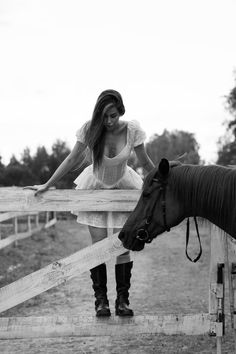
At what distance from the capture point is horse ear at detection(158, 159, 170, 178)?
320 cm

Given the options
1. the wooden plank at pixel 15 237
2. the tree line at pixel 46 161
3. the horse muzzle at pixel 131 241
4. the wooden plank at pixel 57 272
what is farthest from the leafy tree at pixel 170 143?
the horse muzzle at pixel 131 241

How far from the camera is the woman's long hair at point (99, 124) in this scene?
12.4 ft

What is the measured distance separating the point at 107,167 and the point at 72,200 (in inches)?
15.8

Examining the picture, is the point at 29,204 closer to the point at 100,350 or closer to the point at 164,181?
the point at 164,181

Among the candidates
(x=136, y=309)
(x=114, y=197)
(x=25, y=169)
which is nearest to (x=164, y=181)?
(x=114, y=197)

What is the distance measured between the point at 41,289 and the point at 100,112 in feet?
4.68

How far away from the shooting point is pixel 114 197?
3857 mm

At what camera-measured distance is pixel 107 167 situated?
13.1 ft

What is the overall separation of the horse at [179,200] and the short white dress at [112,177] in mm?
618

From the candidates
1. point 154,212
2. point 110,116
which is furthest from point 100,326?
point 110,116

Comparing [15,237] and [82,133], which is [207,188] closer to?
[82,133]

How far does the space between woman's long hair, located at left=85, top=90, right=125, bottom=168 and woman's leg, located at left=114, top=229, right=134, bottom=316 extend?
0.67m

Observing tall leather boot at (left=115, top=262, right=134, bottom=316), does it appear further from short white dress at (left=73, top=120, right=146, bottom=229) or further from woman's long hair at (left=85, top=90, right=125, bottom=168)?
woman's long hair at (left=85, top=90, right=125, bottom=168)

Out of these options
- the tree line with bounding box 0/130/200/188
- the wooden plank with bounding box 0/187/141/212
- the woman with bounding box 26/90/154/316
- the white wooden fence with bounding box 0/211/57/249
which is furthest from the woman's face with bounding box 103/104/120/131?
the tree line with bounding box 0/130/200/188
